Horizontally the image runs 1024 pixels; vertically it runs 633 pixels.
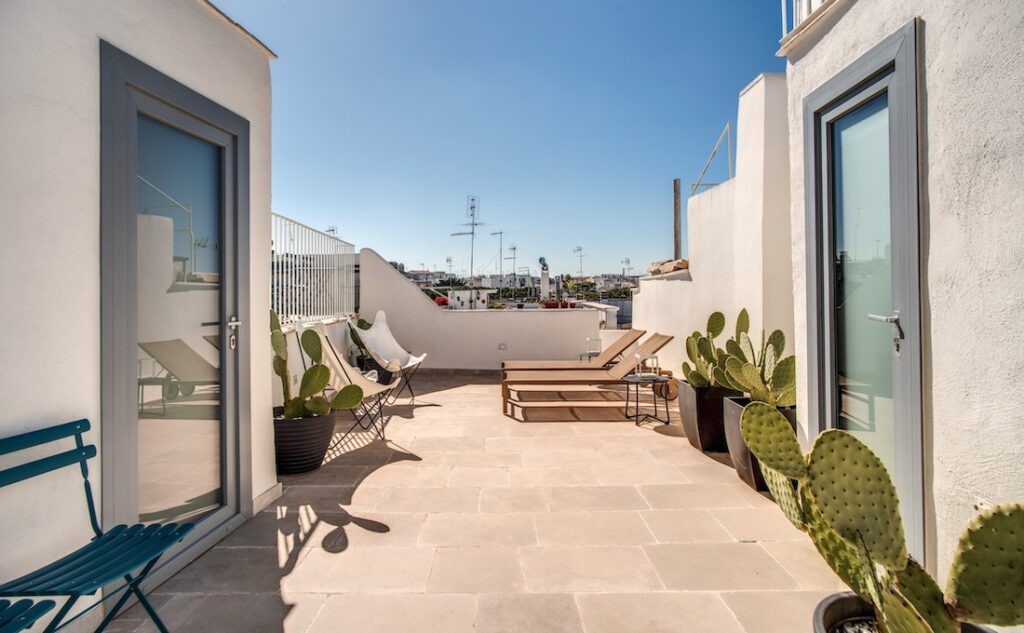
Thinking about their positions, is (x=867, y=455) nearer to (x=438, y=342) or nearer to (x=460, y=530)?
(x=460, y=530)

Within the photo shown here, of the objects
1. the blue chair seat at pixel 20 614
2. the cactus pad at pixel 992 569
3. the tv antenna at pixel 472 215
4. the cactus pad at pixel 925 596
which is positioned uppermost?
the tv antenna at pixel 472 215

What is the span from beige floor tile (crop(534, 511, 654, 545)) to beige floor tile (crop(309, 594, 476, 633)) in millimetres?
728

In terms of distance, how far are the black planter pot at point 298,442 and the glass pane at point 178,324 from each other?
0.80 m

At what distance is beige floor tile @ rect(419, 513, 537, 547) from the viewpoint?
266 centimetres

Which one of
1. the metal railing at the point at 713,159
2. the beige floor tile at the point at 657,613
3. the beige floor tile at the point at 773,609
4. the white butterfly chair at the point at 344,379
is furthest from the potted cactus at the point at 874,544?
the metal railing at the point at 713,159

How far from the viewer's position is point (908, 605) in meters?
1.24

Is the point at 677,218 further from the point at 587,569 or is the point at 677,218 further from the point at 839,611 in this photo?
the point at 839,611

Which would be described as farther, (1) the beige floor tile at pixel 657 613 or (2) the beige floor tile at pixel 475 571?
(2) the beige floor tile at pixel 475 571

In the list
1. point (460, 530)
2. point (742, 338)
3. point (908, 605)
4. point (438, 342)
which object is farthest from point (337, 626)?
point (438, 342)

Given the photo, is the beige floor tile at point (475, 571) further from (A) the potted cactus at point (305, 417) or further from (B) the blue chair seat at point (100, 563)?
(A) the potted cactus at point (305, 417)

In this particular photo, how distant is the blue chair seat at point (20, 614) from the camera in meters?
1.25

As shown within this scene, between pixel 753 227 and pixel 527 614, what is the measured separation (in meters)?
4.37

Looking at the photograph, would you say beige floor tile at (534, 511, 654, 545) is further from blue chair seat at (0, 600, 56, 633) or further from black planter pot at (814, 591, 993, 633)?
blue chair seat at (0, 600, 56, 633)

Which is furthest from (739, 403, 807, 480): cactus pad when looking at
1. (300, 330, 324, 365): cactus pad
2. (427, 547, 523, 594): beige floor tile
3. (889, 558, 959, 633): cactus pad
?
(300, 330, 324, 365): cactus pad
